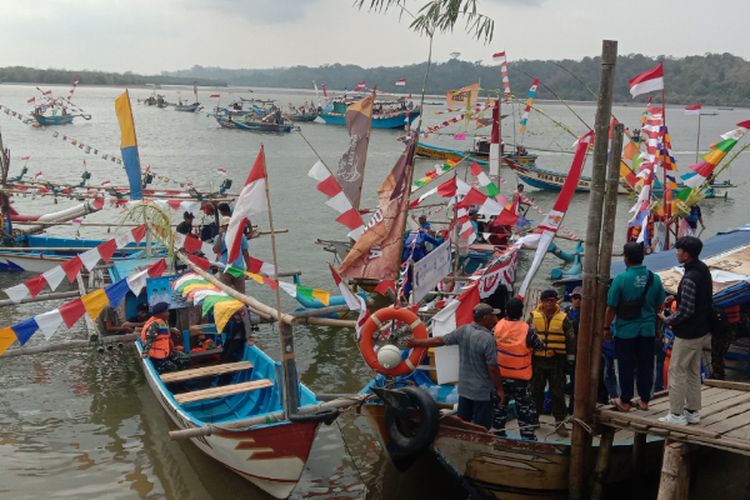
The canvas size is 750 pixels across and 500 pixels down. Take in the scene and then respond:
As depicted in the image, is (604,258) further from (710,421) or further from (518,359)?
(710,421)

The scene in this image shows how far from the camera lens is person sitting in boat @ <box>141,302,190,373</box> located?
1134 centimetres

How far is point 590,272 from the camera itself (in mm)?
8039

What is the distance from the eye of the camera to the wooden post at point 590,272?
790cm

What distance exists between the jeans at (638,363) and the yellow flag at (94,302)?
23.3 feet

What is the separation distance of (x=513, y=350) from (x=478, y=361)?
409 mm

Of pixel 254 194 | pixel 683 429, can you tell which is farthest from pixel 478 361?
pixel 254 194

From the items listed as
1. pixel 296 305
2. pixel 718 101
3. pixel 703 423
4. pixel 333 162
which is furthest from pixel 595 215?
pixel 718 101

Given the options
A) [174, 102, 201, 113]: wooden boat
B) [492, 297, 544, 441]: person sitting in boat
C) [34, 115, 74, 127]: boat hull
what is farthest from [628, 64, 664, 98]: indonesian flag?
[174, 102, 201, 113]: wooden boat

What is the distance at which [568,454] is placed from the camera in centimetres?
841

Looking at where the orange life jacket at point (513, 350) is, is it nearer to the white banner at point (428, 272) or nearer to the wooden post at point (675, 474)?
the white banner at point (428, 272)

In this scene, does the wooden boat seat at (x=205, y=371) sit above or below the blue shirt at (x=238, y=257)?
below

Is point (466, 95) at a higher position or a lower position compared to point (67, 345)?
higher

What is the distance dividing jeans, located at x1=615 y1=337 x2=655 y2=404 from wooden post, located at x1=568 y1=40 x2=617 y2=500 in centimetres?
41

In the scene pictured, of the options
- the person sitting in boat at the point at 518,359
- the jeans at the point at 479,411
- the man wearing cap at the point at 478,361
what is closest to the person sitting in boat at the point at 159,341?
the man wearing cap at the point at 478,361
